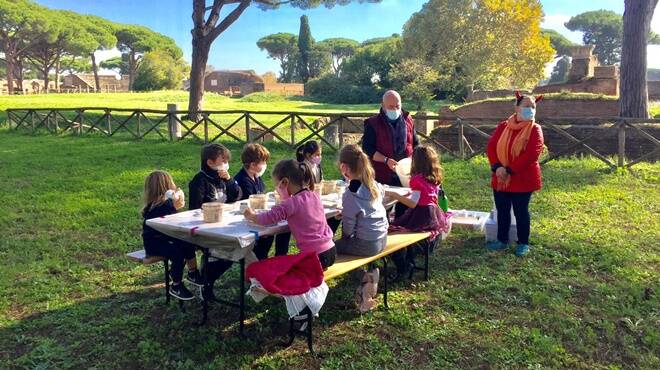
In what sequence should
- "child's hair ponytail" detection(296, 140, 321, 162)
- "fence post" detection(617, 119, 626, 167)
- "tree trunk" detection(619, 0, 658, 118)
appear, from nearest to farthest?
1. "child's hair ponytail" detection(296, 140, 321, 162)
2. "fence post" detection(617, 119, 626, 167)
3. "tree trunk" detection(619, 0, 658, 118)

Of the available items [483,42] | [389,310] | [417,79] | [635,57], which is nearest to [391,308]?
[389,310]

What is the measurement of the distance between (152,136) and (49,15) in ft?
104

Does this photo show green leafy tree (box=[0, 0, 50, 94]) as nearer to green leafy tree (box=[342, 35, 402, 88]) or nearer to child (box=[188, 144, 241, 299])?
green leafy tree (box=[342, 35, 402, 88])

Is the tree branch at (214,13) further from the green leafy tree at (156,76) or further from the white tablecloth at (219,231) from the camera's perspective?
the green leafy tree at (156,76)

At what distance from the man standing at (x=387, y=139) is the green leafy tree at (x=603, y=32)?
225 feet

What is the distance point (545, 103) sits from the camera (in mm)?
21016

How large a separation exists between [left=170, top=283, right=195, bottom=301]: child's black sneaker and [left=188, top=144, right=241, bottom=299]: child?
0.13 m

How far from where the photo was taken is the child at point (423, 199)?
4.48 meters

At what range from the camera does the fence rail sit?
9648 millimetres

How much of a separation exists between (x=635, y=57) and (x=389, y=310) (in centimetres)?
1073

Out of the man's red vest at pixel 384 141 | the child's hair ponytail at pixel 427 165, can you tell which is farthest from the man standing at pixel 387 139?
the child's hair ponytail at pixel 427 165

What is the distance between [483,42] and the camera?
35.8 m

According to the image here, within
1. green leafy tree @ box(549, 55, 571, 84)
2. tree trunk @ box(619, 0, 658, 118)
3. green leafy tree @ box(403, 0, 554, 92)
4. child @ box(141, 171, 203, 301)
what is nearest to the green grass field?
child @ box(141, 171, 203, 301)

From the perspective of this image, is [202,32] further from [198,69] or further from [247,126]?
[247,126]
